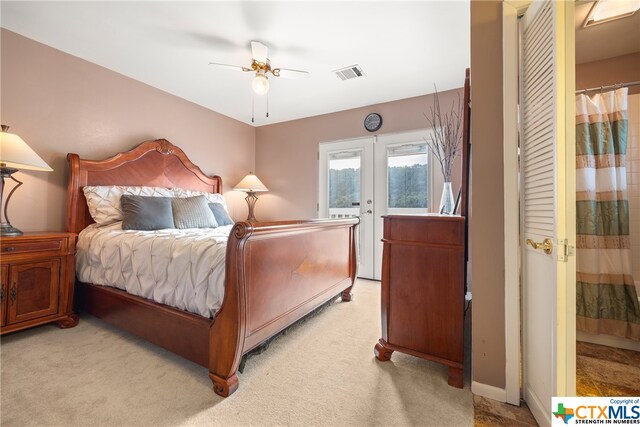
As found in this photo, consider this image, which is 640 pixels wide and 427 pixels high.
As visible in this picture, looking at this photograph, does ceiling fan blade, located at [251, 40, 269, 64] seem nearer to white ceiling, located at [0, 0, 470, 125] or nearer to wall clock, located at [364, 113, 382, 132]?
white ceiling, located at [0, 0, 470, 125]

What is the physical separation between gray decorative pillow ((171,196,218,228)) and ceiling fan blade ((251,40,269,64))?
1.67 m

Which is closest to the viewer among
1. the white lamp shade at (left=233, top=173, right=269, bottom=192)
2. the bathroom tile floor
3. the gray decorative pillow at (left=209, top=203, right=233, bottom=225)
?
the bathroom tile floor

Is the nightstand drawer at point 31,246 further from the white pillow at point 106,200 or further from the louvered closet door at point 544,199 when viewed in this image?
the louvered closet door at point 544,199

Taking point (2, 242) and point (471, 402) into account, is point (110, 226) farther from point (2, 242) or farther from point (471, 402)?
point (471, 402)

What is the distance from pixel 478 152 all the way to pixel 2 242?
312 centimetres

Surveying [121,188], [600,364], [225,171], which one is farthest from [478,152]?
[225,171]

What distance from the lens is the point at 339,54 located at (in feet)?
8.48

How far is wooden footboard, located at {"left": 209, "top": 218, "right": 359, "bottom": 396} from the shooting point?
4.48 feet

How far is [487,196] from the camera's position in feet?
4.39

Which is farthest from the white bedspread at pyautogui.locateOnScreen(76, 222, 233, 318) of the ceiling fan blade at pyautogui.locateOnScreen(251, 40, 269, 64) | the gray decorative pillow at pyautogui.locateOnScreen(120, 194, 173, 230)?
the ceiling fan blade at pyautogui.locateOnScreen(251, 40, 269, 64)

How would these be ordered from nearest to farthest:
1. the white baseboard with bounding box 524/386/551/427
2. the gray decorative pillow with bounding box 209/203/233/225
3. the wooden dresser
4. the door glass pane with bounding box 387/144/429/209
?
the white baseboard with bounding box 524/386/551/427, the wooden dresser, the gray decorative pillow with bounding box 209/203/233/225, the door glass pane with bounding box 387/144/429/209

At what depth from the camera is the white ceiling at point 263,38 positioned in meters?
2.01

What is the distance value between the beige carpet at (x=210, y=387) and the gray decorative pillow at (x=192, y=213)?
1196 mm

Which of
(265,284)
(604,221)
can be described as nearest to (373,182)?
(604,221)
